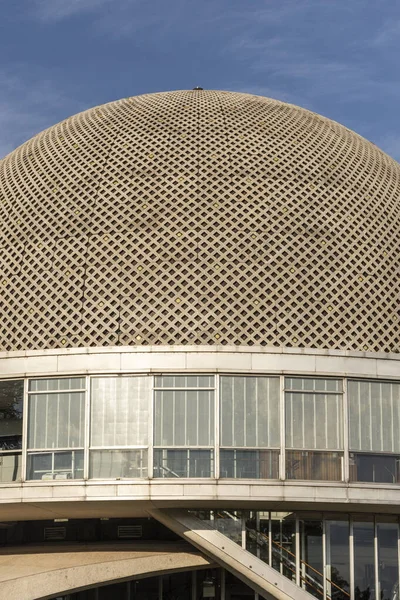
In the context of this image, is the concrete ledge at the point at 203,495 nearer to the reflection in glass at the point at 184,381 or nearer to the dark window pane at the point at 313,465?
the dark window pane at the point at 313,465

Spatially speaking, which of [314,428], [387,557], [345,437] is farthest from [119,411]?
[387,557]

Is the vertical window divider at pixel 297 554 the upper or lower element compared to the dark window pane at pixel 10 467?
lower

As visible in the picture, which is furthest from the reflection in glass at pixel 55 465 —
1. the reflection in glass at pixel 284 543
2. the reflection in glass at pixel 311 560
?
the reflection in glass at pixel 311 560

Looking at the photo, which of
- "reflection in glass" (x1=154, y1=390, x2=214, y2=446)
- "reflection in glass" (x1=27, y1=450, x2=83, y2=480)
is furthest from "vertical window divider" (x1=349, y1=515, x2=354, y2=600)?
"reflection in glass" (x1=27, y1=450, x2=83, y2=480)

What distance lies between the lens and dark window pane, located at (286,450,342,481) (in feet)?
80.7

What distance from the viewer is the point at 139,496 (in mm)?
24188

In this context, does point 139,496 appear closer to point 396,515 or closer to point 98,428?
point 98,428

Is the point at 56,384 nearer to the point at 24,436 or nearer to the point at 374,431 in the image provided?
the point at 24,436

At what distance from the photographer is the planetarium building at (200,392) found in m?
24.5

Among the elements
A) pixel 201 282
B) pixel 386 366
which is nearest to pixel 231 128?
pixel 201 282

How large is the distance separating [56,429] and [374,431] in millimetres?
6836

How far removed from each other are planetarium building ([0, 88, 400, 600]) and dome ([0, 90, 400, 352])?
0.05 m

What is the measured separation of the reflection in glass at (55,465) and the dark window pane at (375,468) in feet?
19.1

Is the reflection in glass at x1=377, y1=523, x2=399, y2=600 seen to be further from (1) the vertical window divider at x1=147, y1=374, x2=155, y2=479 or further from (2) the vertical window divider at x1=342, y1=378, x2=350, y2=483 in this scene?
(1) the vertical window divider at x1=147, y1=374, x2=155, y2=479
